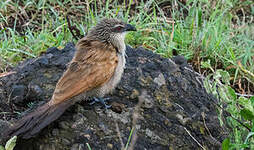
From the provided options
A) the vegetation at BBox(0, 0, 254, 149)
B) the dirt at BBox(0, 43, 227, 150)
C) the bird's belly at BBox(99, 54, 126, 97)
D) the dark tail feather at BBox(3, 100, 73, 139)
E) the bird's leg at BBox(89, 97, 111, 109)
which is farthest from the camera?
the vegetation at BBox(0, 0, 254, 149)

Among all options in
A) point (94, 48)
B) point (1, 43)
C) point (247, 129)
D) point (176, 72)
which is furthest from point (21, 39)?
point (247, 129)

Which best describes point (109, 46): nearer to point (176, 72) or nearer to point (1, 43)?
point (176, 72)

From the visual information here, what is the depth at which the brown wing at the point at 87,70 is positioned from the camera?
10.9 feet

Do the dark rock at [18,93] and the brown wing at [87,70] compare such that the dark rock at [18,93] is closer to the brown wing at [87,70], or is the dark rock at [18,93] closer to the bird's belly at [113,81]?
the brown wing at [87,70]

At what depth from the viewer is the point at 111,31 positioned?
13.5 ft

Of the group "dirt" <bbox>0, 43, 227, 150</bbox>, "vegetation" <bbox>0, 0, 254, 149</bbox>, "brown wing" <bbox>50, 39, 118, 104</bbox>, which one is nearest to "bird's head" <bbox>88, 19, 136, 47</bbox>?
"brown wing" <bbox>50, 39, 118, 104</bbox>

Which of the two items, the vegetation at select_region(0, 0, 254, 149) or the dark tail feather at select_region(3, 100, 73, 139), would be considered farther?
the vegetation at select_region(0, 0, 254, 149)

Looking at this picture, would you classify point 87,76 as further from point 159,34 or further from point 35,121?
point 159,34

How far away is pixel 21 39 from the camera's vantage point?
5.38 m

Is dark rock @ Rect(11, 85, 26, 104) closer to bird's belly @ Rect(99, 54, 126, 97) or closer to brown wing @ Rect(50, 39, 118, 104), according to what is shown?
brown wing @ Rect(50, 39, 118, 104)

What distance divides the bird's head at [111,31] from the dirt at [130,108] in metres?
0.33

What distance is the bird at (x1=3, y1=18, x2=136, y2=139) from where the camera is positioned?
310 centimetres

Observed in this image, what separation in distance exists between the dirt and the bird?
0.38 feet

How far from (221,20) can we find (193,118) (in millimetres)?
2826
